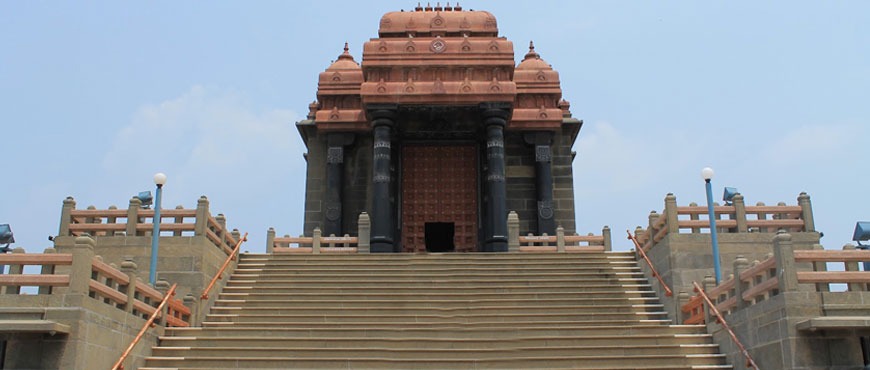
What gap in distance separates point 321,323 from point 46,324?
5.23 metres

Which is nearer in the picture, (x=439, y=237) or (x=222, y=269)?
(x=222, y=269)

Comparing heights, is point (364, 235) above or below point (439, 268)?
above

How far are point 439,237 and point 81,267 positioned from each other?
655 inches

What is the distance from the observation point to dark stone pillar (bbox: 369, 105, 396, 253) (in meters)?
22.2

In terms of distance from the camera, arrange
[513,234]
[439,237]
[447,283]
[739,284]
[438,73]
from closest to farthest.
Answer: [739,284] → [447,283] → [513,234] → [438,73] → [439,237]

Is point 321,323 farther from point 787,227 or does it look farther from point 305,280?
point 787,227

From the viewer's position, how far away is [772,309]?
1098 cm

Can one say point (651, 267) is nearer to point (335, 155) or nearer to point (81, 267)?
point (81, 267)

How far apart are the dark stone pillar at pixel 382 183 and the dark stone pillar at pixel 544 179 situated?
5.04m

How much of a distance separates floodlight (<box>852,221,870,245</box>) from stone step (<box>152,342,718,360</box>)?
167 inches

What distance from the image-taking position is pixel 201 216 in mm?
17422

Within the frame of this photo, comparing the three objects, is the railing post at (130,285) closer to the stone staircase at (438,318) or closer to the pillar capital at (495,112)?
the stone staircase at (438,318)

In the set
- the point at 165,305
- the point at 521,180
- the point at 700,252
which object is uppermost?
the point at 521,180

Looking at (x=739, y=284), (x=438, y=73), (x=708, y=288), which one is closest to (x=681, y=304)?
(x=708, y=288)
